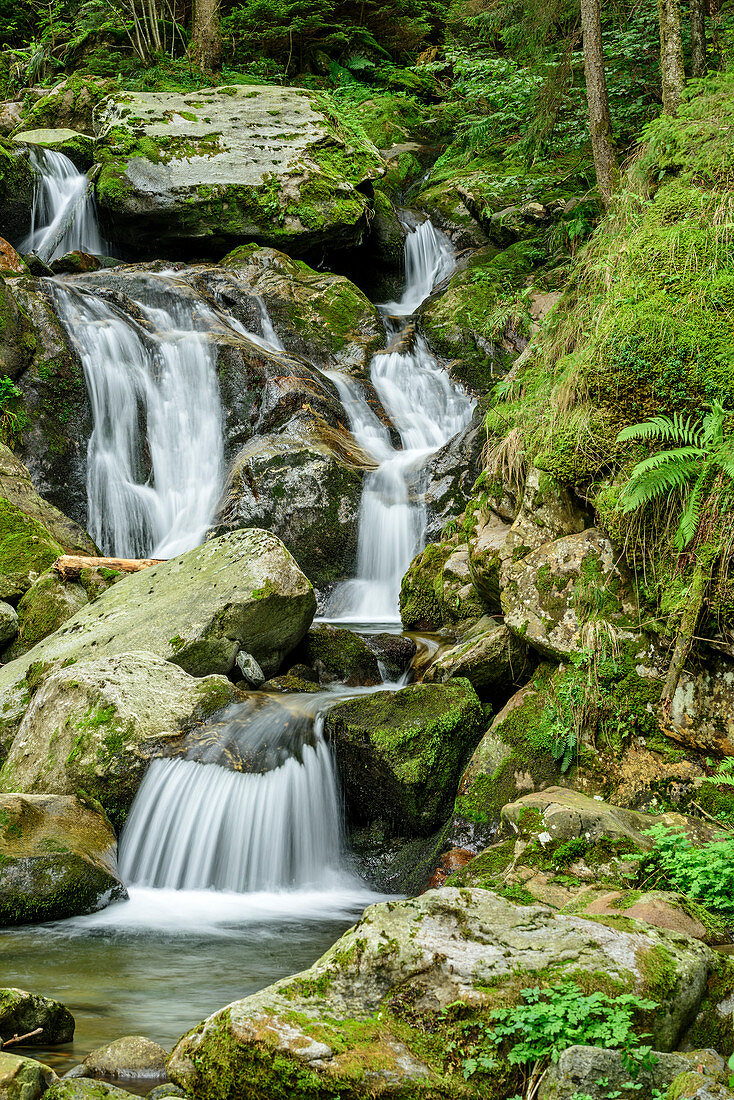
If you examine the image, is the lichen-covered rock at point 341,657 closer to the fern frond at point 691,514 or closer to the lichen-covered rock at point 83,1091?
the fern frond at point 691,514

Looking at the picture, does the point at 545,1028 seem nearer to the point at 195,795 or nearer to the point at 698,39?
the point at 195,795

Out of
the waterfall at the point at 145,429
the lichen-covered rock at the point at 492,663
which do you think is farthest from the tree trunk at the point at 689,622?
the waterfall at the point at 145,429

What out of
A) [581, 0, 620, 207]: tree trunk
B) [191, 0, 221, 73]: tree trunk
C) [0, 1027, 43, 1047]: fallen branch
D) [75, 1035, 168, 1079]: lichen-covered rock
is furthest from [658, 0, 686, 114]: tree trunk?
[191, 0, 221, 73]: tree trunk

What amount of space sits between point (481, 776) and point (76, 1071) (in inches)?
124

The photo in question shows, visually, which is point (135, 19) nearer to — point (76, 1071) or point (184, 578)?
point (184, 578)

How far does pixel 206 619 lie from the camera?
7312mm

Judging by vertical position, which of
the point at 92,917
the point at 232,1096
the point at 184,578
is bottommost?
the point at 92,917

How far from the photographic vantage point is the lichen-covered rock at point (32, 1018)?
128 inches

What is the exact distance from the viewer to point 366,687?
7965 millimetres

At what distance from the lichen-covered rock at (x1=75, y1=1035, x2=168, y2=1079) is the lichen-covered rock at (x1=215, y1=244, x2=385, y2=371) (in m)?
12.4

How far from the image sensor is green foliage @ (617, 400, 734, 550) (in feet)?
15.0

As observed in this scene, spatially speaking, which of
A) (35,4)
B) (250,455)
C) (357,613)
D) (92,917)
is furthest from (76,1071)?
(35,4)

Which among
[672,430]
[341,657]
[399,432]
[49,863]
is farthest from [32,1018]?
[399,432]

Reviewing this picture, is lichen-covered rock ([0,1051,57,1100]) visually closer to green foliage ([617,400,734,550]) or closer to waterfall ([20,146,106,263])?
green foliage ([617,400,734,550])
